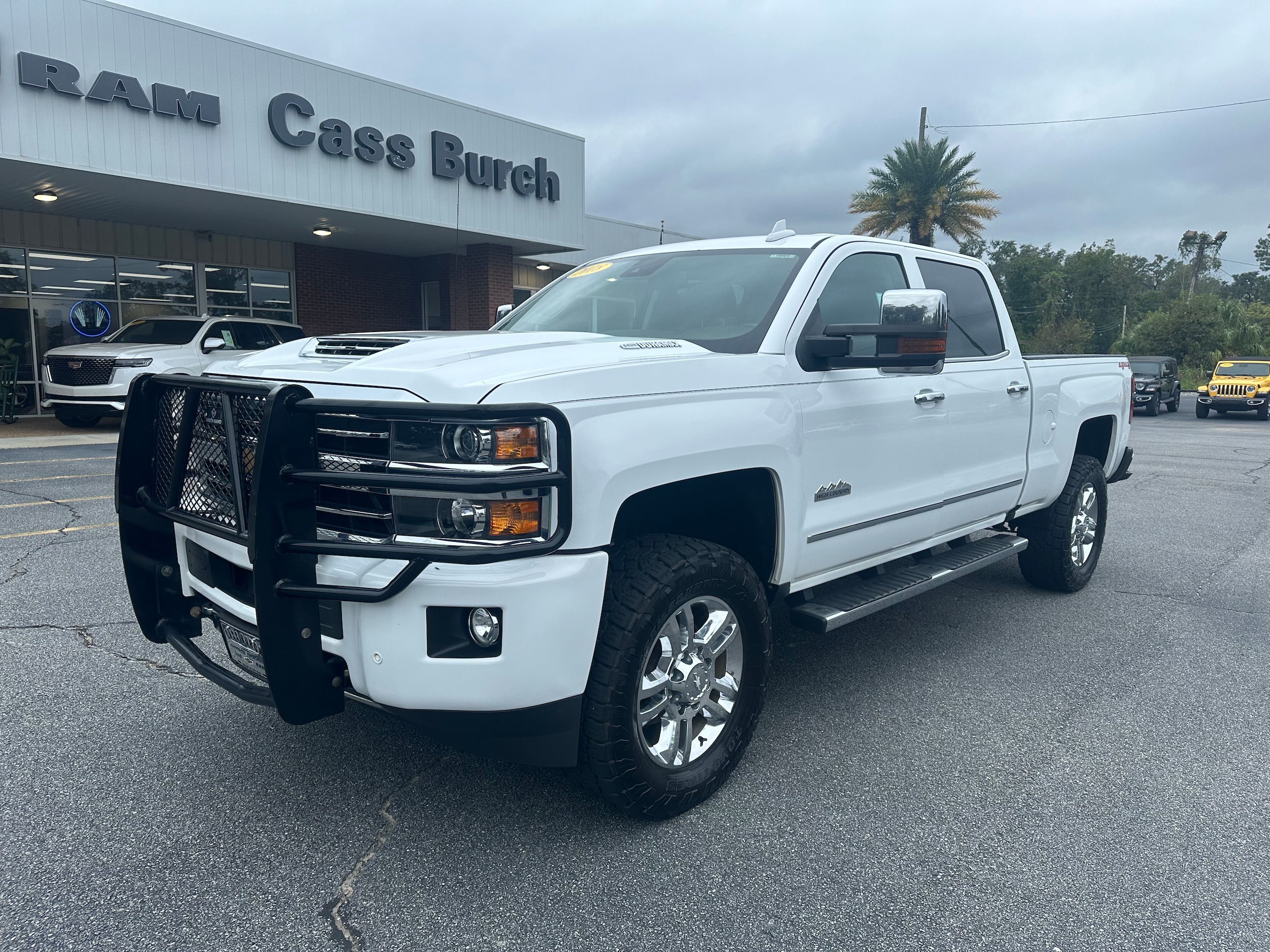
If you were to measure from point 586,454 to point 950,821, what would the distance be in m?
1.74

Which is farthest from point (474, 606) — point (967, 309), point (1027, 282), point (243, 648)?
point (1027, 282)

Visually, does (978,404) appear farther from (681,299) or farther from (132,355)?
(132,355)

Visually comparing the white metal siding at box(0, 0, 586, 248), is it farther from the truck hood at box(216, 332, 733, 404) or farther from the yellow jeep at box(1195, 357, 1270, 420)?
the yellow jeep at box(1195, 357, 1270, 420)

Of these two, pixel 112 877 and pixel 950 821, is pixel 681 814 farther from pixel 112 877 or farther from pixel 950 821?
pixel 112 877

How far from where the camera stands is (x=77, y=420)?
15.9m

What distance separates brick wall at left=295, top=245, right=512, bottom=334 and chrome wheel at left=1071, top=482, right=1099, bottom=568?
50.7 feet

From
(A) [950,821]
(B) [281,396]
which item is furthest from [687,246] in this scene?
(A) [950,821]

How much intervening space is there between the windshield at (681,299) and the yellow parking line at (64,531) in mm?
4568

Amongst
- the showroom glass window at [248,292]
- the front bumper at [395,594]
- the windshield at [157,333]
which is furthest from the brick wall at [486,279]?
the front bumper at [395,594]

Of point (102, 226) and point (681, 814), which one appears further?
point (102, 226)

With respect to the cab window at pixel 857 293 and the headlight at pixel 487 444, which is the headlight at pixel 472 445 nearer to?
the headlight at pixel 487 444

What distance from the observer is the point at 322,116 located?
15.8m

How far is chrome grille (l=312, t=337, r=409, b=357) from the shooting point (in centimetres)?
309

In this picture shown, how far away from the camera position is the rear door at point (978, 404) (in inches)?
177
